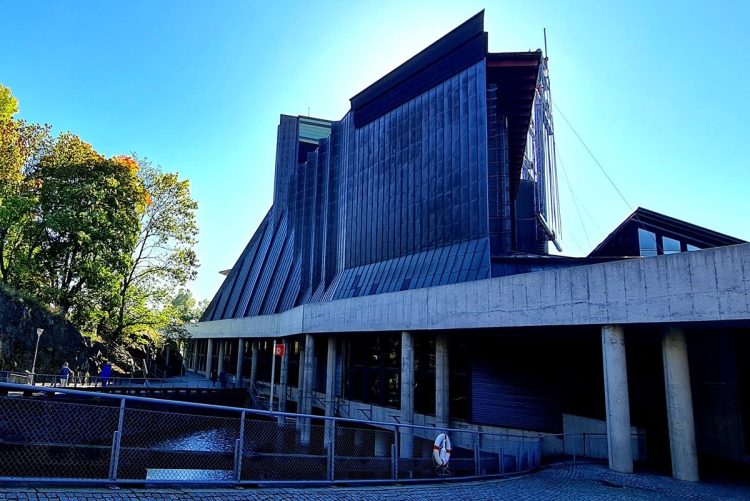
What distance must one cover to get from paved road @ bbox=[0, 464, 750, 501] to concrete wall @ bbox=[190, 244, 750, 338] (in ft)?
13.8

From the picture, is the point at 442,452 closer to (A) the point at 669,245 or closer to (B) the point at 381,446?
(B) the point at 381,446

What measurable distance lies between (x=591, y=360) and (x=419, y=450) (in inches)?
356

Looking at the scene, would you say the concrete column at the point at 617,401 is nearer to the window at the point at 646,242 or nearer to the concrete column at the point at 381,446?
the concrete column at the point at 381,446

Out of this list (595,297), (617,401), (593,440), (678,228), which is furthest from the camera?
(678,228)

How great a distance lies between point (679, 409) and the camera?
13.3m

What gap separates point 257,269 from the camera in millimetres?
59906

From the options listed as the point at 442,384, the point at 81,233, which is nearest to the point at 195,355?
the point at 81,233

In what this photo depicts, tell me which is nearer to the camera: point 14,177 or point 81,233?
point 81,233

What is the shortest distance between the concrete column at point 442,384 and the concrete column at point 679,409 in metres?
10.4

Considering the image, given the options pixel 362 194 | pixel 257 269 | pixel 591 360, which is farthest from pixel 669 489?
pixel 257 269

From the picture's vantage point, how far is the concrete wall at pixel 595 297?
1205 centimetres

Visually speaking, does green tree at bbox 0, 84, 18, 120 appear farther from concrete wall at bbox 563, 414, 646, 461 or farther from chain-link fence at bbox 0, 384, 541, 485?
concrete wall at bbox 563, 414, 646, 461

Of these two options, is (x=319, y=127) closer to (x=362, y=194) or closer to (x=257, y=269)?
(x=257, y=269)

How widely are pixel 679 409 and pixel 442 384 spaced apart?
35.6 feet
